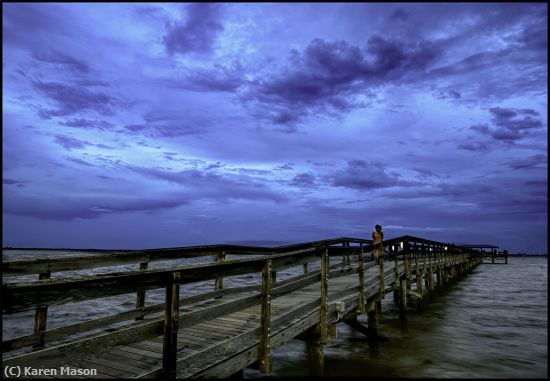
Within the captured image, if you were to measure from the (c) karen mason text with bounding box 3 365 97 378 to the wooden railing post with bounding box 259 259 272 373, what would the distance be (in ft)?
6.64

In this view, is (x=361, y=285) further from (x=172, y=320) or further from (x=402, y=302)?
(x=172, y=320)

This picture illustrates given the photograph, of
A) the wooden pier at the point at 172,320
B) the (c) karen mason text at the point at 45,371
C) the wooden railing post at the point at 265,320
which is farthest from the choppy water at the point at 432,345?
the (c) karen mason text at the point at 45,371

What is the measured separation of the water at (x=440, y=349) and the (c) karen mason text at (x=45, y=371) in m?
4.23

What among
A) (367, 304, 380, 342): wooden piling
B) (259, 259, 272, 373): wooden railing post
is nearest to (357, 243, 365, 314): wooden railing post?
(367, 304, 380, 342): wooden piling

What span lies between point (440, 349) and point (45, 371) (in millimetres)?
9176

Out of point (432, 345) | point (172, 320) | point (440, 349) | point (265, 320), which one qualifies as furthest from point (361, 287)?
point (172, 320)

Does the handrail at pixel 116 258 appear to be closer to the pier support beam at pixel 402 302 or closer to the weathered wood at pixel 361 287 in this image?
the weathered wood at pixel 361 287

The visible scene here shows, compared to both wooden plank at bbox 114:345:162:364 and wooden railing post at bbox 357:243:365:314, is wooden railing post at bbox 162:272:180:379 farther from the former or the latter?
wooden railing post at bbox 357:243:365:314

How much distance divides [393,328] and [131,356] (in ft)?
32.3

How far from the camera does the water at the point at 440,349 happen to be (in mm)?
7941

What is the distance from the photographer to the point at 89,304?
54.1ft

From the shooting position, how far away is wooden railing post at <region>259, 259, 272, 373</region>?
15.5 ft

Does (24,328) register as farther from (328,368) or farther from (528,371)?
(528,371)

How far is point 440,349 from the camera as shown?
31.3 feet
